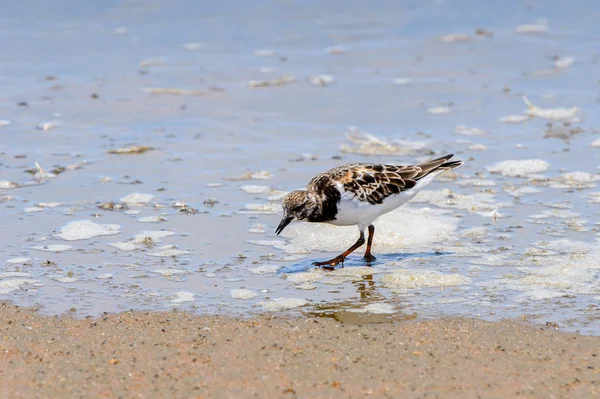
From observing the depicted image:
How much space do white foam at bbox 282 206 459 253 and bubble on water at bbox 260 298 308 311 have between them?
3.85ft

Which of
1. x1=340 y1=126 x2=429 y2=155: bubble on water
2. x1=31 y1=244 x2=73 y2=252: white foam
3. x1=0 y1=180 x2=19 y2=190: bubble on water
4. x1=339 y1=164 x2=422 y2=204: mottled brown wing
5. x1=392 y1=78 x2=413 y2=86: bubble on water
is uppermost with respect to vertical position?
x1=392 y1=78 x2=413 y2=86: bubble on water

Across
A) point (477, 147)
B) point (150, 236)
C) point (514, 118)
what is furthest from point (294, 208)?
point (514, 118)

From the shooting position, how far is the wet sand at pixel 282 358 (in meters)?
4.17

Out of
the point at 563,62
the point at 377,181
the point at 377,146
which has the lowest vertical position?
the point at 377,146

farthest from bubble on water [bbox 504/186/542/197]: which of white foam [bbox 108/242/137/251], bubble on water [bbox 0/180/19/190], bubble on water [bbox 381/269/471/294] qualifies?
bubble on water [bbox 0/180/19/190]

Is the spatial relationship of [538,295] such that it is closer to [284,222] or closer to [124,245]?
[284,222]

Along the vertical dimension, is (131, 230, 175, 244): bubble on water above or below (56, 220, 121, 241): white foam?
below

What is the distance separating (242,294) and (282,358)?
1.13 m

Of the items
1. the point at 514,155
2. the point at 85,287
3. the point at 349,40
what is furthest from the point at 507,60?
the point at 85,287

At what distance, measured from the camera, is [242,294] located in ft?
18.4

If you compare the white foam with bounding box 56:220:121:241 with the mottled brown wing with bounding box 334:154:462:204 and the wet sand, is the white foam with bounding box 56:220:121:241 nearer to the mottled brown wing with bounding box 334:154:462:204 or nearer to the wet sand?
the wet sand

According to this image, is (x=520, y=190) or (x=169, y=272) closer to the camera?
(x=169, y=272)

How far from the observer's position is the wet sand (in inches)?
164

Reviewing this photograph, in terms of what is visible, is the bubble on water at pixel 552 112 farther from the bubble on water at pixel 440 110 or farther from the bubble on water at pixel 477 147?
the bubble on water at pixel 477 147
